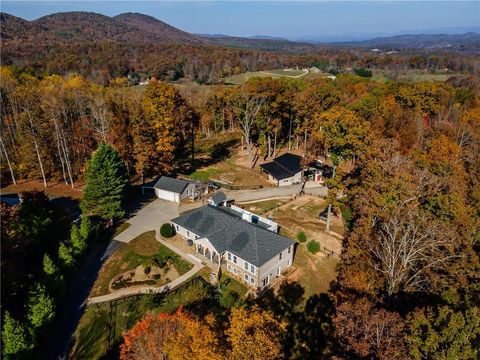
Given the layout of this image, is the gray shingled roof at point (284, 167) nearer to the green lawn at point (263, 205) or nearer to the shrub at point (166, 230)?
the green lawn at point (263, 205)

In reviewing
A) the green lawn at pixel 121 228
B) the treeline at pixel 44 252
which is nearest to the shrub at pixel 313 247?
the green lawn at pixel 121 228

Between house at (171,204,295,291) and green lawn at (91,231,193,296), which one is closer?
house at (171,204,295,291)

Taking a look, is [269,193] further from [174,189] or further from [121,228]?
[121,228]

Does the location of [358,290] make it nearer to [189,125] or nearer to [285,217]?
[285,217]

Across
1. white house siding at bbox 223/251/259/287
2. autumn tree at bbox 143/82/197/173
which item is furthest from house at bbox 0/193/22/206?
white house siding at bbox 223/251/259/287

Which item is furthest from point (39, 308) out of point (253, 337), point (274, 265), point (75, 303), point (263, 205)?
point (263, 205)

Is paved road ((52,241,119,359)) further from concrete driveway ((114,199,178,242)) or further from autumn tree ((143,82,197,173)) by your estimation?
autumn tree ((143,82,197,173))
